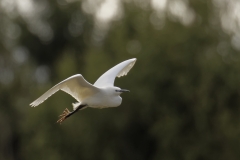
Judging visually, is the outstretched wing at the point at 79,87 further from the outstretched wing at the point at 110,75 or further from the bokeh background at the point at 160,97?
the bokeh background at the point at 160,97

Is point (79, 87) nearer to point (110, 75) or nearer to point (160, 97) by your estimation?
point (110, 75)

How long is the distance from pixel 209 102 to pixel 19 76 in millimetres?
9909

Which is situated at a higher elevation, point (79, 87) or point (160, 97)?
point (79, 87)

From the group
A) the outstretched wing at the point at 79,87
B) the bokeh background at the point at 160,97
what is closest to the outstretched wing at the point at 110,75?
the outstretched wing at the point at 79,87

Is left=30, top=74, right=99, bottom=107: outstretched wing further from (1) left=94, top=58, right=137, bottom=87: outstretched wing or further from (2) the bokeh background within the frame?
(2) the bokeh background

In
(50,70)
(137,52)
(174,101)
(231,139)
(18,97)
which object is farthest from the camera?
(50,70)

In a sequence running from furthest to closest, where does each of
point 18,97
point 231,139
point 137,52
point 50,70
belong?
point 50,70, point 18,97, point 137,52, point 231,139

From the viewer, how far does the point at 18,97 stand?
85.8 feet

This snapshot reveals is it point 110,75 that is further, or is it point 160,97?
point 160,97

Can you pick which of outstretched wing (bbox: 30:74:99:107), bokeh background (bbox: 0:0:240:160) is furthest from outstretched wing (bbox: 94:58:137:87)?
bokeh background (bbox: 0:0:240:160)

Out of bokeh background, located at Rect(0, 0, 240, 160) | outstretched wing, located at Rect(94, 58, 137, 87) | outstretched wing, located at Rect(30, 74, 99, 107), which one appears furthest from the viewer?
bokeh background, located at Rect(0, 0, 240, 160)

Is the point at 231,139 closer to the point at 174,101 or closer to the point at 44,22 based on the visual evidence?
the point at 174,101

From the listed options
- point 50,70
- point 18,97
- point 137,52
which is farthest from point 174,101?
point 50,70

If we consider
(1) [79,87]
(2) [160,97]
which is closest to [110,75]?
(1) [79,87]
